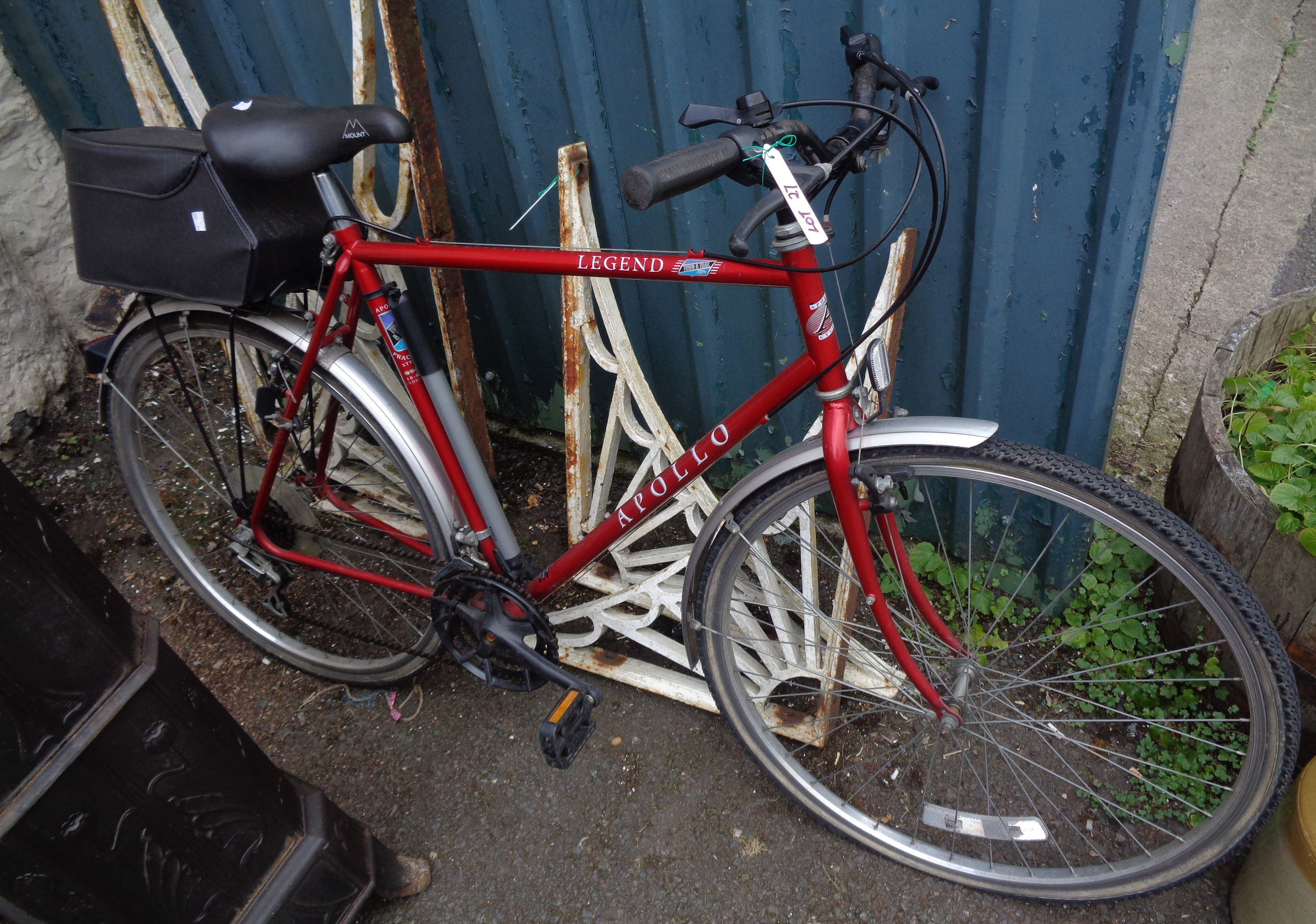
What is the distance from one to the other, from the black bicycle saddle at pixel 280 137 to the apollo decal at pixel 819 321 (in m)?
1.00

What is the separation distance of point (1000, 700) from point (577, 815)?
115 centimetres

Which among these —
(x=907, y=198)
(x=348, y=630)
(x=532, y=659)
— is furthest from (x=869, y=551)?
(x=348, y=630)

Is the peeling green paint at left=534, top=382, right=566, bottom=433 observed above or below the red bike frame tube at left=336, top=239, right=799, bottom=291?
below

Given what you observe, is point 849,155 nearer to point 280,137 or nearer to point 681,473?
point 681,473

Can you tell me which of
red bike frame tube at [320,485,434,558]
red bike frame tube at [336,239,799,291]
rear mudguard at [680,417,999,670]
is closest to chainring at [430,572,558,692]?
red bike frame tube at [320,485,434,558]

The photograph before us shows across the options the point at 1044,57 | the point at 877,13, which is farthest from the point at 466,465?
the point at 1044,57

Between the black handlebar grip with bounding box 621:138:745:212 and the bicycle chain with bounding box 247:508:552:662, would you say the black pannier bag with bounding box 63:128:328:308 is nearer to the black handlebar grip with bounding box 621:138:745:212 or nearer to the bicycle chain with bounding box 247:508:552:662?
the bicycle chain with bounding box 247:508:552:662

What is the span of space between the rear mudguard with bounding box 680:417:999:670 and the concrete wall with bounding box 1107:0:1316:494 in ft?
5.38

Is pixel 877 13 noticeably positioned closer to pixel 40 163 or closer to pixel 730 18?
pixel 730 18

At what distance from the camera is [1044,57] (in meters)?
1.58

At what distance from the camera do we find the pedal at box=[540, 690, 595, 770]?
1.81m

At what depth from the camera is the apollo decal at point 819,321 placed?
4.64ft

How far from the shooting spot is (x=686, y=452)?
1.75 m

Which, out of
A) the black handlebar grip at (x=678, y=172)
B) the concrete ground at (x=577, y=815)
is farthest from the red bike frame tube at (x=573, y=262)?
the concrete ground at (x=577, y=815)
